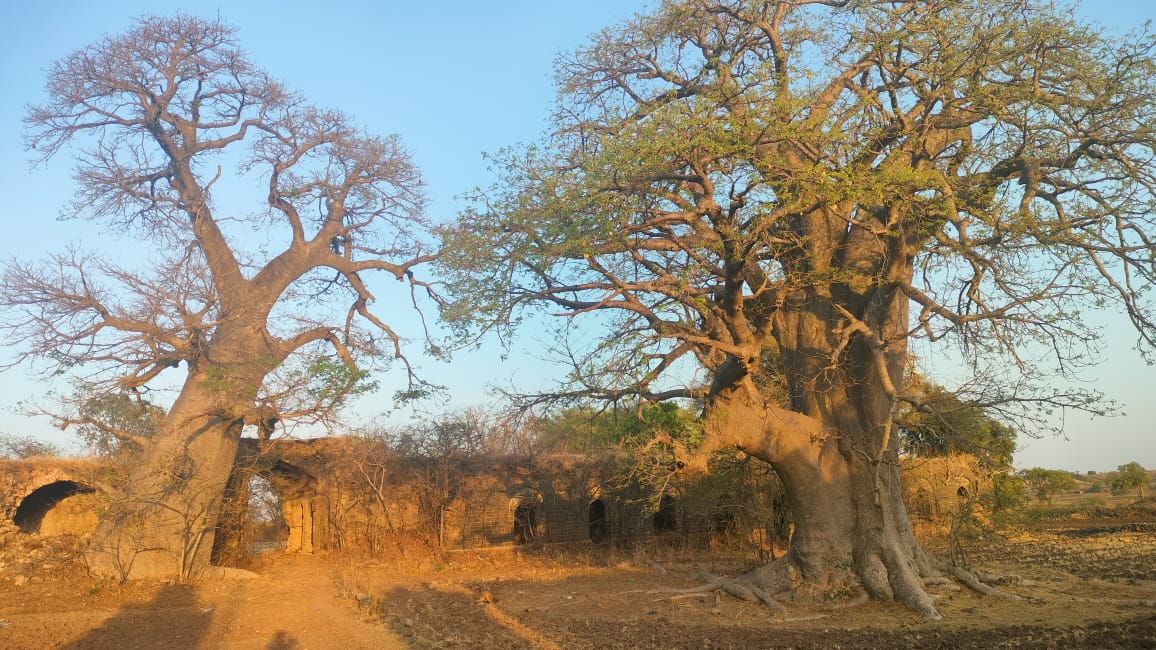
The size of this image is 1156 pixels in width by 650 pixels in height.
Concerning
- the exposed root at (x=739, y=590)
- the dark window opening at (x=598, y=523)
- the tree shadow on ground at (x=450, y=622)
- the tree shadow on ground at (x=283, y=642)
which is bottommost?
the tree shadow on ground at (x=283, y=642)

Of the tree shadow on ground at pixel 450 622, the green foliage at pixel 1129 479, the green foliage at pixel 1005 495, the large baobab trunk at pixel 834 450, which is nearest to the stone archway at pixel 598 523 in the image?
the tree shadow on ground at pixel 450 622

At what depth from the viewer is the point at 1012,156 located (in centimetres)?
844

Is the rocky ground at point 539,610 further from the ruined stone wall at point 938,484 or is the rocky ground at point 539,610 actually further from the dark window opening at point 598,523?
the dark window opening at point 598,523

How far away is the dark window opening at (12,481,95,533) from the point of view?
15.1m

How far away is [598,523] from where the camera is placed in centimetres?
2011

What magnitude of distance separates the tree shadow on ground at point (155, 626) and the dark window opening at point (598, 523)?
10279mm

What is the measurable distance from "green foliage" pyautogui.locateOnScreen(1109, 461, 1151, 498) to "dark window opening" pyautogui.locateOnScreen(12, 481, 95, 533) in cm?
2897

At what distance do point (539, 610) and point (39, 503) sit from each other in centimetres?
1168

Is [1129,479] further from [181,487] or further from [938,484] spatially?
[181,487]

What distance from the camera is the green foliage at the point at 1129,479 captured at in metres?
25.6

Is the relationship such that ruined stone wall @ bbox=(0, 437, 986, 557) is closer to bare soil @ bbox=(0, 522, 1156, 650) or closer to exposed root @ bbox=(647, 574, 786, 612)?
bare soil @ bbox=(0, 522, 1156, 650)

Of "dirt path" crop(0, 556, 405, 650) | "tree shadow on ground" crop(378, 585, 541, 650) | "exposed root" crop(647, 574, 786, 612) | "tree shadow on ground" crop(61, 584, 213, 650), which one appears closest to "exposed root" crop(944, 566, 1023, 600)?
"exposed root" crop(647, 574, 786, 612)

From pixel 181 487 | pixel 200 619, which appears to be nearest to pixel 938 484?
pixel 200 619

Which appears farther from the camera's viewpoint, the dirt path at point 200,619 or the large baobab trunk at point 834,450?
the large baobab trunk at point 834,450
